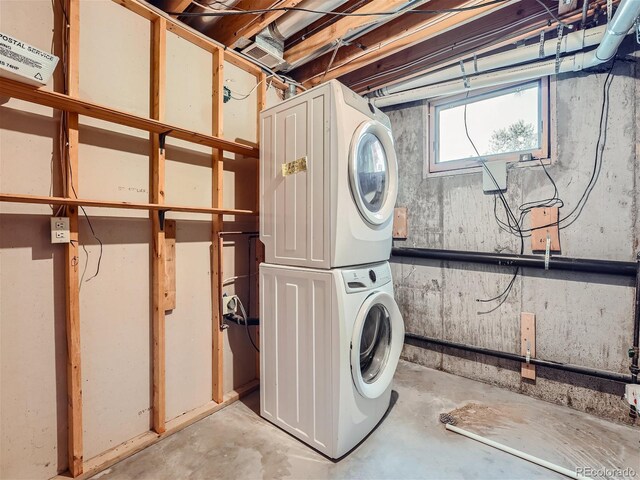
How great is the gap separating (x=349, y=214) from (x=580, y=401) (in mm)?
2055

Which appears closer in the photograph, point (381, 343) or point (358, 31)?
point (381, 343)

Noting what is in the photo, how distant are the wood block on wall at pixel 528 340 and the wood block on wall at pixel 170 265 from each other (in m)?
2.45

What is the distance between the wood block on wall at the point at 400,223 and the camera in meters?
2.79

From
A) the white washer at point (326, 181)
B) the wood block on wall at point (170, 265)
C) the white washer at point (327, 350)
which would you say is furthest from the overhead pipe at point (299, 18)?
the white washer at point (327, 350)

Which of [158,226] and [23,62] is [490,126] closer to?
[158,226]

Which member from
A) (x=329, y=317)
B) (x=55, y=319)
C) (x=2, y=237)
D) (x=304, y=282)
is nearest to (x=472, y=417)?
(x=329, y=317)

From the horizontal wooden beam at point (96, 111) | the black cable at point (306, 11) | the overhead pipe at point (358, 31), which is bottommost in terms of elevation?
the horizontal wooden beam at point (96, 111)

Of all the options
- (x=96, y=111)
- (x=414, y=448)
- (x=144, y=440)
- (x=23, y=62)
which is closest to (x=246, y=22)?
(x=96, y=111)

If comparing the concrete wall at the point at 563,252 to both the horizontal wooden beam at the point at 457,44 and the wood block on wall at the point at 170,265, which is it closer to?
the horizontal wooden beam at the point at 457,44

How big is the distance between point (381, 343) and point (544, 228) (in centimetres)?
143

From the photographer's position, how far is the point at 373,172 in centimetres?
180

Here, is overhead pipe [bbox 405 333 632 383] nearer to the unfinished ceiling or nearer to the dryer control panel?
the dryer control panel

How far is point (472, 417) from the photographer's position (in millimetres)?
1943

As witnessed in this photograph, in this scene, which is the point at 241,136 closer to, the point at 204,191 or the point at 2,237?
the point at 204,191
